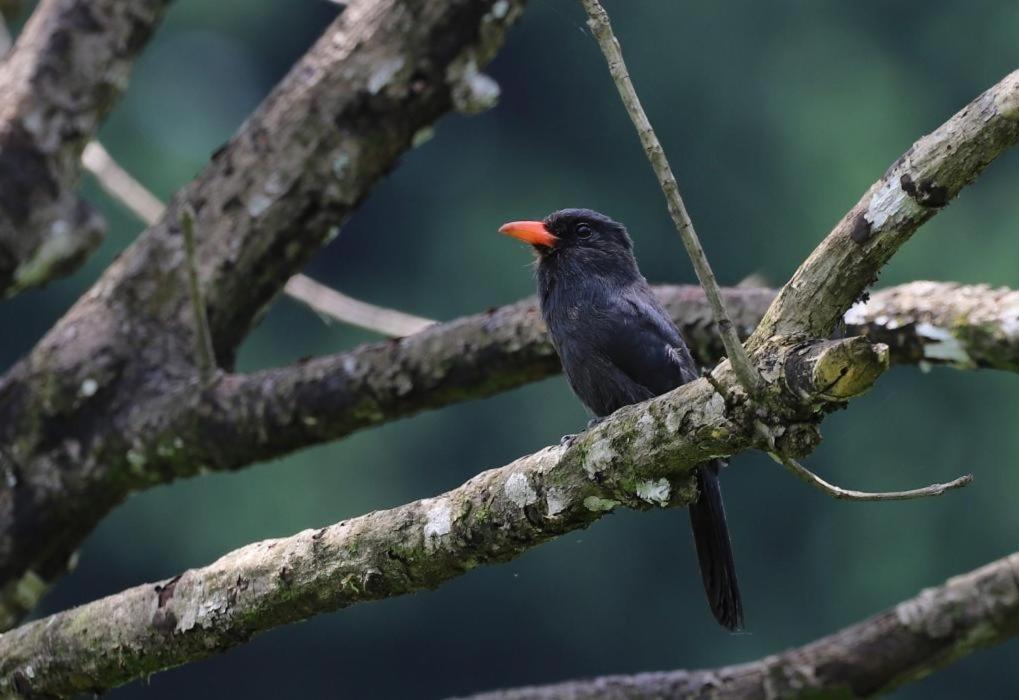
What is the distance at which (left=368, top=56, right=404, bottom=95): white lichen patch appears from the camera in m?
4.20

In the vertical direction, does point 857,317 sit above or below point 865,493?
above

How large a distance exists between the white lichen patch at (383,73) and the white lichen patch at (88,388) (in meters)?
1.12

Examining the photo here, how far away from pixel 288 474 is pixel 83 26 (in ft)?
27.1

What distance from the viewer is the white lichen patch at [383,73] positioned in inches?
165

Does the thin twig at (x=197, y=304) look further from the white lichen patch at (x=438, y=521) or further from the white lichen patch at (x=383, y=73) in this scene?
the white lichen patch at (x=438, y=521)

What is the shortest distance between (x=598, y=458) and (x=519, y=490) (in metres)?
0.18

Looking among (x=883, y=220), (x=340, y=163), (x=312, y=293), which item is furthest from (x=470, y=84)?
(x=883, y=220)

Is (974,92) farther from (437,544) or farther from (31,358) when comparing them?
(437,544)

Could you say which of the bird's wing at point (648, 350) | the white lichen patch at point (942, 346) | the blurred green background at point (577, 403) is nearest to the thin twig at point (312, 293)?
the bird's wing at point (648, 350)

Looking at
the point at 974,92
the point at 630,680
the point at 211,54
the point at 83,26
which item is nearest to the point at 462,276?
the point at 211,54

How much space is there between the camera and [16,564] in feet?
13.7

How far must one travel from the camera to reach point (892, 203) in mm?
2184

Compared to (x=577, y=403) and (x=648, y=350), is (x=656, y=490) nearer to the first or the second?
(x=648, y=350)

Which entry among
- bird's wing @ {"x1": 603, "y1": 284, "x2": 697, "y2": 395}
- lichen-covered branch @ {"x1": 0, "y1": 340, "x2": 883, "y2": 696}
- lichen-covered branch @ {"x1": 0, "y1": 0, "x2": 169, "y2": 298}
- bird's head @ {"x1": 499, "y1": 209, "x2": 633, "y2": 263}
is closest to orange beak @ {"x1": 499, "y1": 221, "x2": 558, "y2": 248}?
bird's head @ {"x1": 499, "y1": 209, "x2": 633, "y2": 263}
